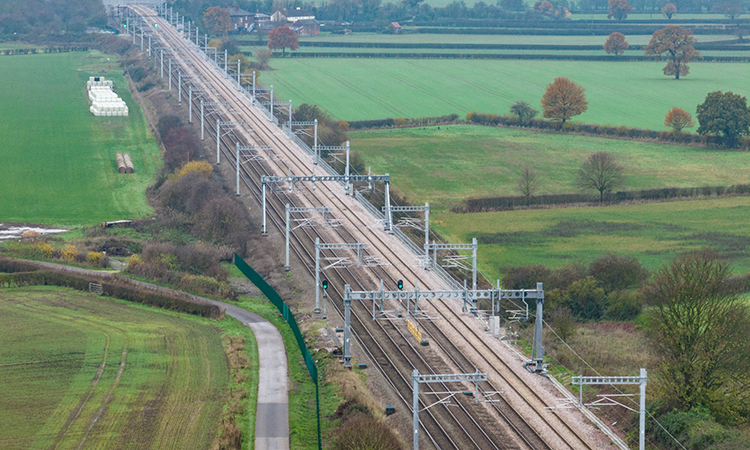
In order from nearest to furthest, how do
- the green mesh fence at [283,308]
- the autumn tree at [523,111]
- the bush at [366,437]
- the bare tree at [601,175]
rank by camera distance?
the bush at [366,437] → the green mesh fence at [283,308] → the bare tree at [601,175] → the autumn tree at [523,111]

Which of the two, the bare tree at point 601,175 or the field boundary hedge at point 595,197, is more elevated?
the bare tree at point 601,175

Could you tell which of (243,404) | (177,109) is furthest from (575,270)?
(177,109)

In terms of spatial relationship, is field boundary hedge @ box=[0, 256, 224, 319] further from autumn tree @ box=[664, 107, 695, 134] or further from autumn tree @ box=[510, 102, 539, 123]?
autumn tree @ box=[664, 107, 695, 134]

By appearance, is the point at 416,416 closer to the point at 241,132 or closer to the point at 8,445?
the point at 8,445

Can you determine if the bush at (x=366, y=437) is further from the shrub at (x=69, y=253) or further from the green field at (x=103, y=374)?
the shrub at (x=69, y=253)

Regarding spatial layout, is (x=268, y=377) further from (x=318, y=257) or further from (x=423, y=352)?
(x=318, y=257)

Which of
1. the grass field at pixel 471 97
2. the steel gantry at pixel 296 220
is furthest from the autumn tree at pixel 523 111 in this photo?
the steel gantry at pixel 296 220
